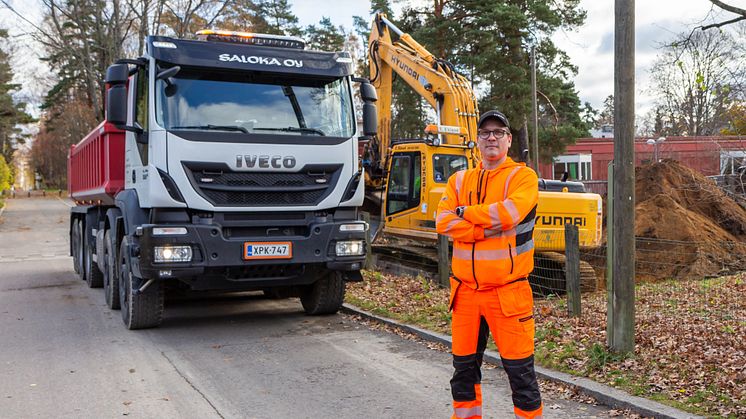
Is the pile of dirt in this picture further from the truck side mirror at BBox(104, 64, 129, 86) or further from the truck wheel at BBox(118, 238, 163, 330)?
the truck side mirror at BBox(104, 64, 129, 86)

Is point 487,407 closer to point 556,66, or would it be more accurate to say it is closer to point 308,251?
point 308,251

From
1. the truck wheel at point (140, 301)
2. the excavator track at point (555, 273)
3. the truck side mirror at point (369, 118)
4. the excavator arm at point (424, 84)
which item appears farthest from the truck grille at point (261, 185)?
the excavator arm at point (424, 84)

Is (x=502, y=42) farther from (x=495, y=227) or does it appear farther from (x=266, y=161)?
(x=495, y=227)

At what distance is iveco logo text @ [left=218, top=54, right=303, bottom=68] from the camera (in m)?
7.89

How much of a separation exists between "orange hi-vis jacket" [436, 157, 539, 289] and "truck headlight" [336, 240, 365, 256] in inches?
153

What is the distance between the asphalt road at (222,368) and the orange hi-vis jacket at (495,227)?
1.57 metres

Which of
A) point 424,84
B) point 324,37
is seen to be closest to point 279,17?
point 324,37

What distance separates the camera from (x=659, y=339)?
650 centimetres

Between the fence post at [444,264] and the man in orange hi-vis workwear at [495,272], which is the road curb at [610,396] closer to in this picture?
the man in orange hi-vis workwear at [495,272]

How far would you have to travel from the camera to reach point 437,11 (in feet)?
94.4

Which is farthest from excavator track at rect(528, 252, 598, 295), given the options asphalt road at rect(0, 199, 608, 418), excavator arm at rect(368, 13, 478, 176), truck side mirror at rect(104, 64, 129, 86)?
truck side mirror at rect(104, 64, 129, 86)

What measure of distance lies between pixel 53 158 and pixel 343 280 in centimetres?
7692

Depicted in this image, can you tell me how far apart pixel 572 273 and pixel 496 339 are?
420 centimetres

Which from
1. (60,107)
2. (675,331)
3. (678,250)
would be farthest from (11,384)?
(60,107)
